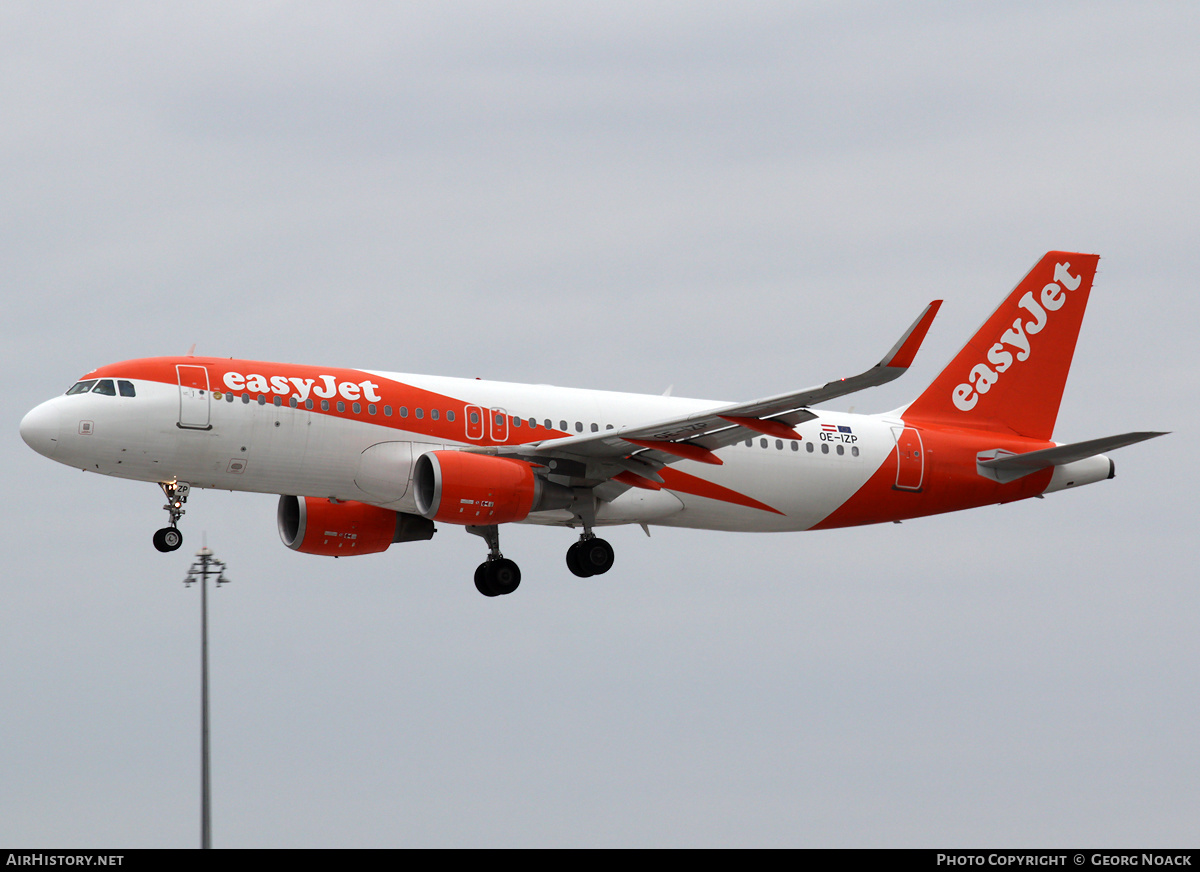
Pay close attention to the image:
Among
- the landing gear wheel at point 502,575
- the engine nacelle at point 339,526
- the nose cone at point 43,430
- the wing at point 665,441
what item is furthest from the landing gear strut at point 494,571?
the nose cone at point 43,430

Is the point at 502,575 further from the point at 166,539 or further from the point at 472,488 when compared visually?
the point at 166,539

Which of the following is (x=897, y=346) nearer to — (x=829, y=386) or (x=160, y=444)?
(x=829, y=386)

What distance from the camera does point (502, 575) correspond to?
45.3m

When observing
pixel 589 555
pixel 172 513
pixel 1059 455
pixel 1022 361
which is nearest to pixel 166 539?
pixel 172 513

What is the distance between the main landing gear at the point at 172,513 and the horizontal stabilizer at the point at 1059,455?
2173 centimetres

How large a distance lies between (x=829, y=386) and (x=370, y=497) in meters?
12.2

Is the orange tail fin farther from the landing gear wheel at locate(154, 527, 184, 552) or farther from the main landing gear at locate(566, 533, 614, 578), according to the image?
the landing gear wheel at locate(154, 527, 184, 552)

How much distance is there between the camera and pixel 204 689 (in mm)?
42438

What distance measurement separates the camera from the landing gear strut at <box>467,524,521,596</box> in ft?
149

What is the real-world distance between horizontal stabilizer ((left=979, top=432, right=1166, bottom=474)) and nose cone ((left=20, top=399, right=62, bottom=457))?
2460 centimetres

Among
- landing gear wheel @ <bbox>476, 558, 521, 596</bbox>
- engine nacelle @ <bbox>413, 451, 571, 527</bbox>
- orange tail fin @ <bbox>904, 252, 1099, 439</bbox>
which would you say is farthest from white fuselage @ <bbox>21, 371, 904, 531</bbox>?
orange tail fin @ <bbox>904, 252, 1099, 439</bbox>

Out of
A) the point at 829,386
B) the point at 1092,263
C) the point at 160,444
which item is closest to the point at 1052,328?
the point at 1092,263

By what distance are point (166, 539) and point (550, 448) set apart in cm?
935

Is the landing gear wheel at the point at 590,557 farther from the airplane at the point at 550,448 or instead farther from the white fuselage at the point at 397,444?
the white fuselage at the point at 397,444
